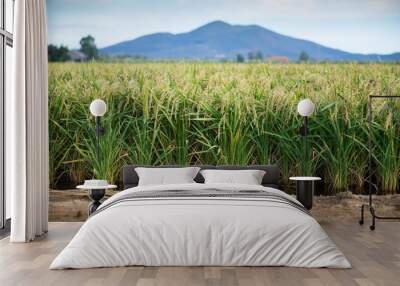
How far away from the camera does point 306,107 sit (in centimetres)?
742

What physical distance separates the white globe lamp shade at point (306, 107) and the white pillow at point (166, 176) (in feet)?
4.87

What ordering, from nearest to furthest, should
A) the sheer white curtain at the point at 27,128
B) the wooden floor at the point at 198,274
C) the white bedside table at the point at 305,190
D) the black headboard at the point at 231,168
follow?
1. the wooden floor at the point at 198,274
2. the sheer white curtain at the point at 27,128
3. the white bedside table at the point at 305,190
4. the black headboard at the point at 231,168

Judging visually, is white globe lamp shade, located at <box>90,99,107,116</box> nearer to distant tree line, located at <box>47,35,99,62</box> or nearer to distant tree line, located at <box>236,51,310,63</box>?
distant tree line, located at <box>47,35,99,62</box>

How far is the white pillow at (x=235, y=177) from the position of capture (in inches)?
276

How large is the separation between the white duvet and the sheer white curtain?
4.91 ft

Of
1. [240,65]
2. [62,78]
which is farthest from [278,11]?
[62,78]

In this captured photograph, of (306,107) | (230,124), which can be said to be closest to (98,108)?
(230,124)

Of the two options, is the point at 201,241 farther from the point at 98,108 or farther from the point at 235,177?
the point at 98,108

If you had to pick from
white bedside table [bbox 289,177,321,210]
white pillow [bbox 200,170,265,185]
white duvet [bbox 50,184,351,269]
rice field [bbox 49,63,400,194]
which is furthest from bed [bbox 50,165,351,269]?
rice field [bbox 49,63,400,194]

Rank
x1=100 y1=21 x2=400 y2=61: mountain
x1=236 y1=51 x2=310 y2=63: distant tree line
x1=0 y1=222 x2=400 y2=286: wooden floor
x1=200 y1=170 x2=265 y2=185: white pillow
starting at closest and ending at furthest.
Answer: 1. x1=0 y1=222 x2=400 y2=286: wooden floor
2. x1=200 y1=170 x2=265 y2=185: white pillow
3. x1=100 y1=21 x2=400 y2=61: mountain
4. x1=236 y1=51 x2=310 y2=63: distant tree line

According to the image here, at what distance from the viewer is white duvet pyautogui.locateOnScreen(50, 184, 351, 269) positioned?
479cm

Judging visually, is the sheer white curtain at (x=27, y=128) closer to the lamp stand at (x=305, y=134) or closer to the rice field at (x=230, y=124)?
the rice field at (x=230, y=124)

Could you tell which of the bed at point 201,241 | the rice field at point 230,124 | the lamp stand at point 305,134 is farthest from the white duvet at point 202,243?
the rice field at point 230,124

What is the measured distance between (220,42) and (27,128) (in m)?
3.21
